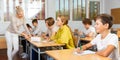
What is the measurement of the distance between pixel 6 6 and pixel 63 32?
354 cm

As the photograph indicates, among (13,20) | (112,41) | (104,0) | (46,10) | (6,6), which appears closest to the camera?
(112,41)

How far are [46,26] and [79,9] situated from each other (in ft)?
5.69

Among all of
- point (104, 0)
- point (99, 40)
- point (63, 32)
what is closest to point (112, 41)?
point (99, 40)

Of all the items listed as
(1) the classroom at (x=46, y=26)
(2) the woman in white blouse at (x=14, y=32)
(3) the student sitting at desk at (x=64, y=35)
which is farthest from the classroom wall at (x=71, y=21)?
(3) the student sitting at desk at (x=64, y=35)

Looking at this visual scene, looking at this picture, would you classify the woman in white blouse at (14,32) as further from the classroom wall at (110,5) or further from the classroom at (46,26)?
the classroom wall at (110,5)

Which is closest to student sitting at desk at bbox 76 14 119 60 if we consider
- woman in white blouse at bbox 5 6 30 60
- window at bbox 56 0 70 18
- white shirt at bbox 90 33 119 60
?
white shirt at bbox 90 33 119 60

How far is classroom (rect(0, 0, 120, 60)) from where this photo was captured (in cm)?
324

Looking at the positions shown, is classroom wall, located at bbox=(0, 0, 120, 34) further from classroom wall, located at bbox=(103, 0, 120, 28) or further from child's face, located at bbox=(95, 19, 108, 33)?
child's face, located at bbox=(95, 19, 108, 33)

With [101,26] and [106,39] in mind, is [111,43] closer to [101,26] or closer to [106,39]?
[106,39]

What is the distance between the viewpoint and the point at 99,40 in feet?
6.70

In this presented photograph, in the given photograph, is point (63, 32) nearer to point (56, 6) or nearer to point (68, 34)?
point (68, 34)

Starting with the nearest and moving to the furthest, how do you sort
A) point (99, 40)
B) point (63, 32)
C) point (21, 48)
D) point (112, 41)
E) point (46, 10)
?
1. point (112, 41)
2. point (99, 40)
3. point (63, 32)
4. point (21, 48)
5. point (46, 10)

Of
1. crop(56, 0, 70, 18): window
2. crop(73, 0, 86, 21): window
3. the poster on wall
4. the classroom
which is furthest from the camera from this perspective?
the poster on wall

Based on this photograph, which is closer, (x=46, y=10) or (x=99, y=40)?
(x=99, y=40)
